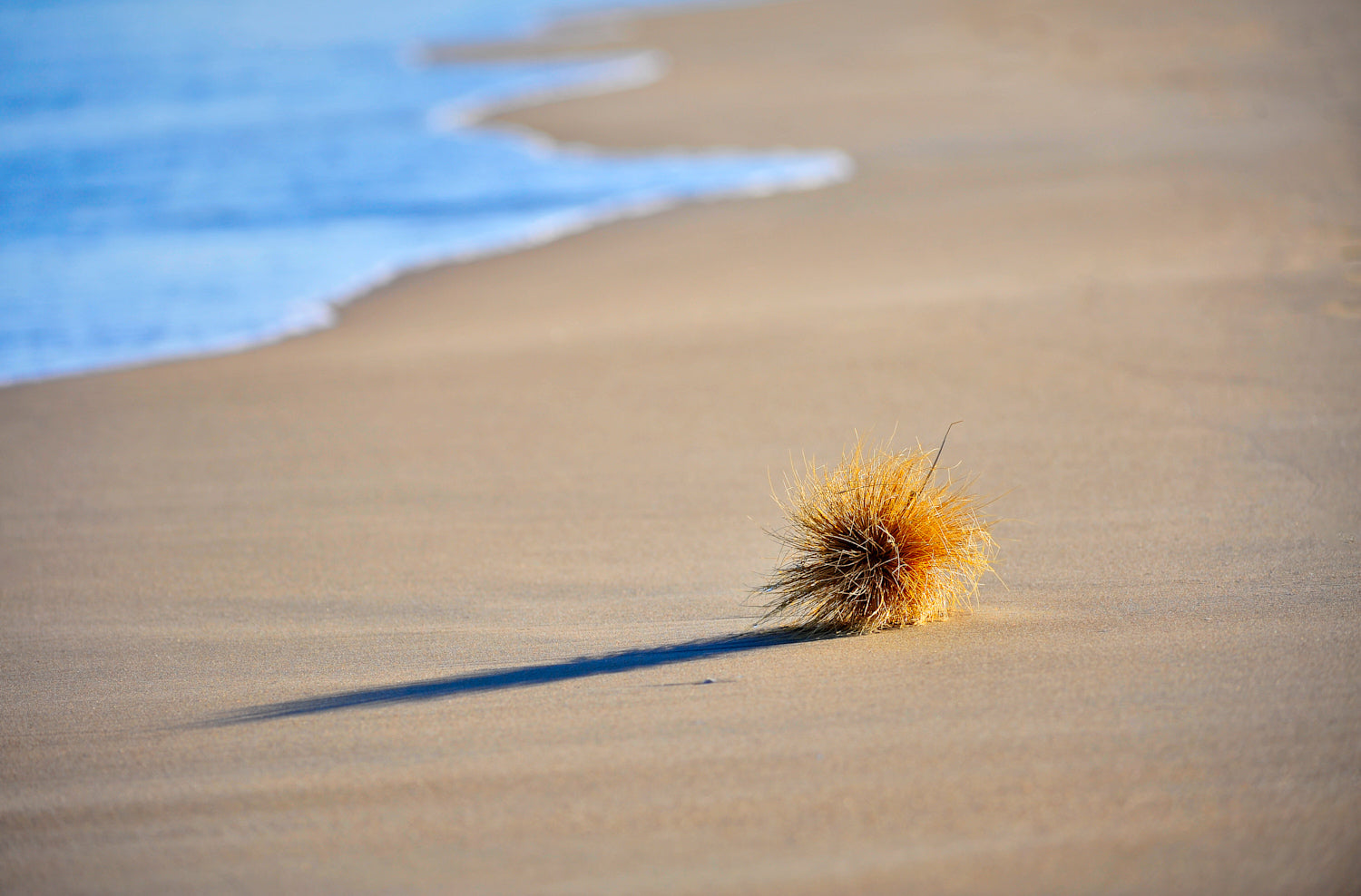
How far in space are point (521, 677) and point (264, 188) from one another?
45.7 ft

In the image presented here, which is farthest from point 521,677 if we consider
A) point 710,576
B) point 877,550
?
point 710,576

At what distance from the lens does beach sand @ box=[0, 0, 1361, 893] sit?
9.32 ft

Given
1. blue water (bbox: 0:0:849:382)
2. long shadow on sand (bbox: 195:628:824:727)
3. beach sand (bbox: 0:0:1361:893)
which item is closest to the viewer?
beach sand (bbox: 0:0:1361:893)

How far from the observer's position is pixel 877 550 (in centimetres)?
372

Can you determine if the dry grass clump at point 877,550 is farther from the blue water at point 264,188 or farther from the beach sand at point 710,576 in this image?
the blue water at point 264,188

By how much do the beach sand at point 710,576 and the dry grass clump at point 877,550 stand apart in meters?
0.11

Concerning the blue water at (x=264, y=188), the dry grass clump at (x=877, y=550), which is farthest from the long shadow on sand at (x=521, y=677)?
the blue water at (x=264, y=188)

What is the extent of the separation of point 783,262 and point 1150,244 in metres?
2.72

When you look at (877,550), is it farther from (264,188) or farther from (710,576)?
(264,188)

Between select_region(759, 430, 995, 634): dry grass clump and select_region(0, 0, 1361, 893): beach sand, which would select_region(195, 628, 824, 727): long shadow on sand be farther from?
select_region(759, 430, 995, 634): dry grass clump

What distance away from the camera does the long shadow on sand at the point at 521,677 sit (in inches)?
143

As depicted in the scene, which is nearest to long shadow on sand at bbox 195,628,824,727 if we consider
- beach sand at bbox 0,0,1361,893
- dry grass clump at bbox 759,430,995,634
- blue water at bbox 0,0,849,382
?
beach sand at bbox 0,0,1361,893

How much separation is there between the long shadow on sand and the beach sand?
2cm

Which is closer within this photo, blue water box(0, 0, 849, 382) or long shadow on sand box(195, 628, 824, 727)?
long shadow on sand box(195, 628, 824, 727)
